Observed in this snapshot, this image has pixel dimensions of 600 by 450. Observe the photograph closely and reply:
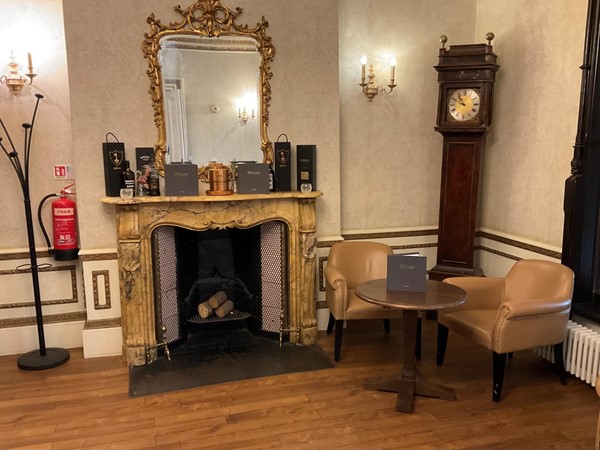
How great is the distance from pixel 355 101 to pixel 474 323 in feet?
6.84

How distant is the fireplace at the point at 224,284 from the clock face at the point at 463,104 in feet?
5.47

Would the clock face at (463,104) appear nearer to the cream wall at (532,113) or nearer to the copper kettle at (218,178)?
the cream wall at (532,113)

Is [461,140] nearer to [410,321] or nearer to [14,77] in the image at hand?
[410,321]

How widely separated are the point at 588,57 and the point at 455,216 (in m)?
1.51

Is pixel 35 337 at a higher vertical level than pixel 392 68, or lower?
lower

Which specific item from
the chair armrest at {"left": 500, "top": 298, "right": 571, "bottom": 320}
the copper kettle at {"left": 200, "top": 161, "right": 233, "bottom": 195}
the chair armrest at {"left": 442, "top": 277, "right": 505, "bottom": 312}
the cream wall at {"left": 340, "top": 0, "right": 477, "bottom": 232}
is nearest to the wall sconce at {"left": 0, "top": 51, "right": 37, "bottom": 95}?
the copper kettle at {"left": 200, "top": 161, "right": 233, "bottom": 195}

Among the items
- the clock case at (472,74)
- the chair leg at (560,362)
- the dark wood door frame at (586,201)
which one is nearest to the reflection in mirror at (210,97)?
the clock case at (472,74)

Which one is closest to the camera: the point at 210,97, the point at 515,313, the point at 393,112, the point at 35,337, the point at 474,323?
the point at 515,313

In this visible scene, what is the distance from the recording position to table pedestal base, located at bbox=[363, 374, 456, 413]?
2.90 meters

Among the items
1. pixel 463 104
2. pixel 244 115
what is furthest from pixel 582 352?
pixel 244 115

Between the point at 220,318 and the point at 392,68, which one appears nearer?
the point at 220,318

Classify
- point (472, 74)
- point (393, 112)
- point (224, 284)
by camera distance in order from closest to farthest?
point (472, 74) → point (224, 284) → point (393, 112)

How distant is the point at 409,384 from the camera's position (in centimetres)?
299

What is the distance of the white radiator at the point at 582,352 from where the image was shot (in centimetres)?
298
